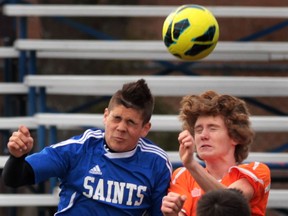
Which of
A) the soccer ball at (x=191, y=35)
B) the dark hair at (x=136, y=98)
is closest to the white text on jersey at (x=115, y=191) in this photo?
the dark hair at (x=136, y=98)

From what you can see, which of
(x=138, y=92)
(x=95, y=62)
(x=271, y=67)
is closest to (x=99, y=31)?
(x=95, y=62)

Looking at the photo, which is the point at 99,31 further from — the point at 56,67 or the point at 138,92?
the point at 138,92

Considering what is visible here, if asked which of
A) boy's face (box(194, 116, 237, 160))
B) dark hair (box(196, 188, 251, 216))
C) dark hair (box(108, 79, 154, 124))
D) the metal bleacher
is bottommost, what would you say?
the metal bleacher

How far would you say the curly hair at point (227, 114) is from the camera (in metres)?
3.98

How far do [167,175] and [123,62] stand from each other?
3627 mm

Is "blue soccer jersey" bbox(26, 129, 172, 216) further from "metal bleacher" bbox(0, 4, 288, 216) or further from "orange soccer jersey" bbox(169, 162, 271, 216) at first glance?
"metal bleacher" bbox(0, 4, 288, 216)

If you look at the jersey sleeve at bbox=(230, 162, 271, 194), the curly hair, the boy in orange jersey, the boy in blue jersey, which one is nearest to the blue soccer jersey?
the boy in blue jersey

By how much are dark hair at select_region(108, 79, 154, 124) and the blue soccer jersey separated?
181 mm

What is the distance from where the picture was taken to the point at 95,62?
24.9ft

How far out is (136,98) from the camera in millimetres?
3994

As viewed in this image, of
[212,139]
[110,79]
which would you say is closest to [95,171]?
[212,139]

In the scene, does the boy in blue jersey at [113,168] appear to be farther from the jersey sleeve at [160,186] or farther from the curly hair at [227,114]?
the curly hair at [227,114]

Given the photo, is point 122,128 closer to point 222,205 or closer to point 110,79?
point 222,205

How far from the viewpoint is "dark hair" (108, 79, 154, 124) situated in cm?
399
